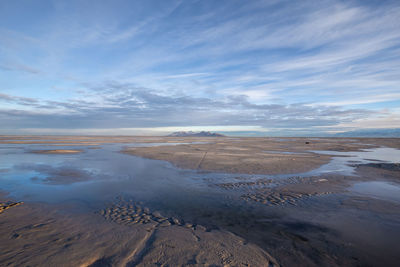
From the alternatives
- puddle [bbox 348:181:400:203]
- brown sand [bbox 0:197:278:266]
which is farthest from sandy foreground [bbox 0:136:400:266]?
puddle [bbox 348:181:400:203]

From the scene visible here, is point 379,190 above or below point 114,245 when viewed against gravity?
below

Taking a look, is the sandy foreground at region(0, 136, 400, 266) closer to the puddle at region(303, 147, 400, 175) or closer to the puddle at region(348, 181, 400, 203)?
the puddle at region(348, 181, 400, 203)

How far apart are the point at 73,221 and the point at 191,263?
423 cm

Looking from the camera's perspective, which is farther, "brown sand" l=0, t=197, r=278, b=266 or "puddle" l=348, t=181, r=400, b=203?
"puddle" l=348, t=181, r=400, b=203

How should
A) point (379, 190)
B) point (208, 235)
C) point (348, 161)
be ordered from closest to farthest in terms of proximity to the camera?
point (208, 235)
point (379, 190)
point (348, 161)

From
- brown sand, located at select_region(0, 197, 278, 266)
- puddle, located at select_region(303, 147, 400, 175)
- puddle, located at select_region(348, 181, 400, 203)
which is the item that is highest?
brown sand, located at select_region(0, 197, 278, 266)

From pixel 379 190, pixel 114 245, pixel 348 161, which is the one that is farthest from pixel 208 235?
pixel 348 161

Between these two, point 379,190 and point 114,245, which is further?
point 379,190

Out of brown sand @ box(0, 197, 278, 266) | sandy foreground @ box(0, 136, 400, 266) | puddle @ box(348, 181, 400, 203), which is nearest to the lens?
brown sand @ box(0, 197, 278, 266)

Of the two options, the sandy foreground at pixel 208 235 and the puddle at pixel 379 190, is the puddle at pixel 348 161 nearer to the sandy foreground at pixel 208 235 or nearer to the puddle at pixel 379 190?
the puddle at pixel 379 190

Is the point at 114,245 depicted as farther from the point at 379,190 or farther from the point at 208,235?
the point at 379,190

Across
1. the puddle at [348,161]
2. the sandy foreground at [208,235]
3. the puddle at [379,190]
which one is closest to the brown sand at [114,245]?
the sandy foreground at [208,235]

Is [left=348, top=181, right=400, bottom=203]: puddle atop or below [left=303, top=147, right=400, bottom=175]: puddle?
below

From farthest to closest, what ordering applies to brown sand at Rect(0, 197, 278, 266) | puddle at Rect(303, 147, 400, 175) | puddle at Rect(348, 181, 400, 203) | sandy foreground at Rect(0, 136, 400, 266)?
puddle at Rect(303, 147, 400, 175) → puddle at Rect(348, 181, 400, 203) → sandy foreground at Rect(0, 136, 400, 266) → brown sand at Rect(0, 197, 278, 266)
